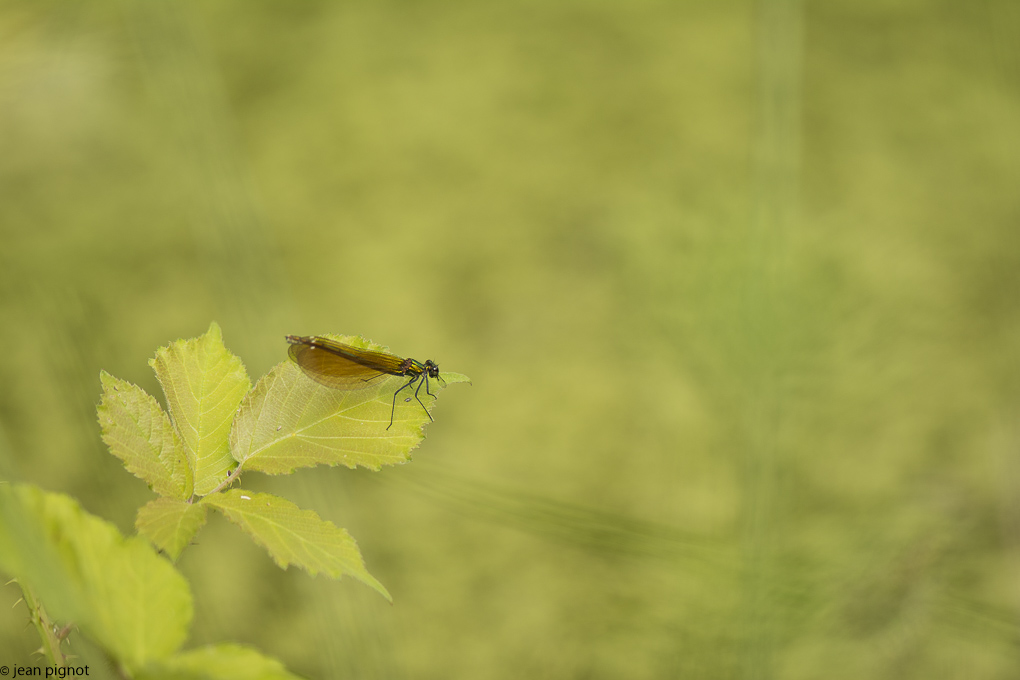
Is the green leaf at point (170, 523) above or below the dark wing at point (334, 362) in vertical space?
below

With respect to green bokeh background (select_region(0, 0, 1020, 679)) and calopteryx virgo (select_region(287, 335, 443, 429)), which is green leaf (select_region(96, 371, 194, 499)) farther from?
green bokeh background (select_region(0, 0, 1020, 679))

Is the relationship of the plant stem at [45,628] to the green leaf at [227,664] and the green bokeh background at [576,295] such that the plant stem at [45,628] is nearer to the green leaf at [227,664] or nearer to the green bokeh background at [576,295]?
the green leaf at [227,664]

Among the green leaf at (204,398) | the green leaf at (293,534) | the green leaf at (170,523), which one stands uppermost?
the green leaf at (204,398)

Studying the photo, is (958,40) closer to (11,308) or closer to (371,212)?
(371,212)

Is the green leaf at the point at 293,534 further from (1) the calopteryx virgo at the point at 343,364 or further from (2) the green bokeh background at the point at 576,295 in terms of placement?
(2) the green bokeh background at the point at 576,295

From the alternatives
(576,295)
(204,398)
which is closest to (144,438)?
(204,398)

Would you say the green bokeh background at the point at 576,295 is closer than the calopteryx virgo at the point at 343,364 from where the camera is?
No

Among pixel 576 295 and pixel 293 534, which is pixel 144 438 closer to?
pixel 293 534

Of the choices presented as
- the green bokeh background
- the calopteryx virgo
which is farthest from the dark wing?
the green bokeh background

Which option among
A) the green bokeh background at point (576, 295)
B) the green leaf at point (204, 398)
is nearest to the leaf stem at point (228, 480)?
the green leaf at point (204, 398)
